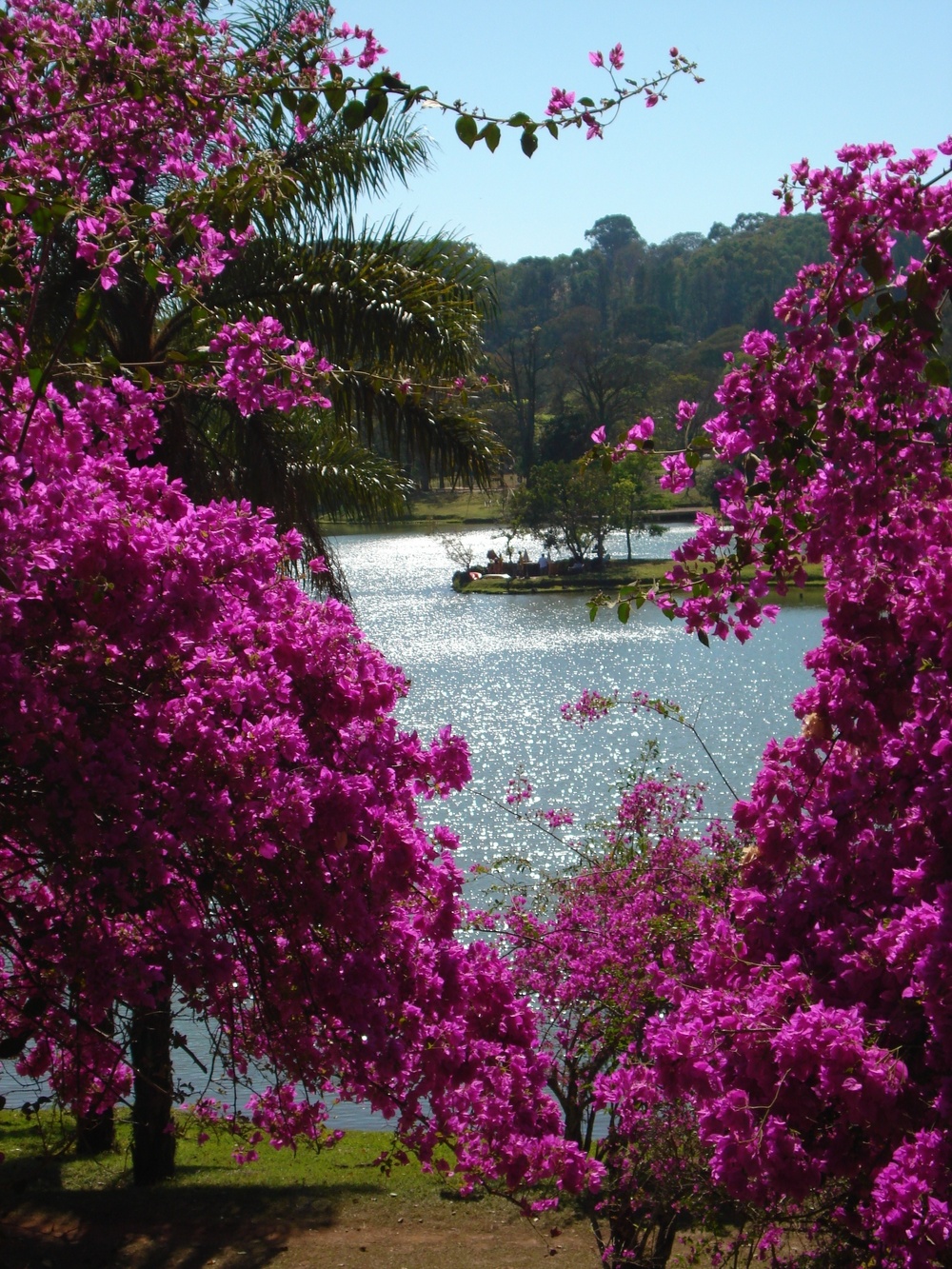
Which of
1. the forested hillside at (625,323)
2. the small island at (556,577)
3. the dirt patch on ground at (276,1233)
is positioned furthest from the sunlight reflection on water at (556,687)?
the forested hillside at (625,323)

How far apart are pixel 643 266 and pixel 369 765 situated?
152 metres

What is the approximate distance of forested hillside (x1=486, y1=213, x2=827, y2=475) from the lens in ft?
243

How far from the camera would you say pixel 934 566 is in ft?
12.4

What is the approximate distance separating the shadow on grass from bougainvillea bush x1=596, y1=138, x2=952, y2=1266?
4.74 metres

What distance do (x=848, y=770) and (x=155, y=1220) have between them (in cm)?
644

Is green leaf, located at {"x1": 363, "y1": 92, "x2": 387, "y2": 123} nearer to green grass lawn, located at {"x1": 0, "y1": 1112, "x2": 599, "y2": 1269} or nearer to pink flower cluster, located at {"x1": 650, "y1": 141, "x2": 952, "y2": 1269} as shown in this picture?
pink flower cluster, located at {"x1": 650, "y1": 141, "x2": 952, "y2": 1269}

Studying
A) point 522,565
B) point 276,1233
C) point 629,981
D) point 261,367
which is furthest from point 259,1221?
point 522,565

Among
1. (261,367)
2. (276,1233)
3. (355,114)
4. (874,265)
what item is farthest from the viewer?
(276,1233)

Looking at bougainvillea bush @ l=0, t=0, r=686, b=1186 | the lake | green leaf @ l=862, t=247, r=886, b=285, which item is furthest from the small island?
green leaf @ l=862, t=247, r=886, b=285

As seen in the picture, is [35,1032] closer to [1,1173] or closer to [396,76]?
[396,76]

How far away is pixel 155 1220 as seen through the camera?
27.9 feet

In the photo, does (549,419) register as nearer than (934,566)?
No

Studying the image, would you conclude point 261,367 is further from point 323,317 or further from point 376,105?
point 323,317

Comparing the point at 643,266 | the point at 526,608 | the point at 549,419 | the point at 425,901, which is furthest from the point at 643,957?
the point at 643,266
